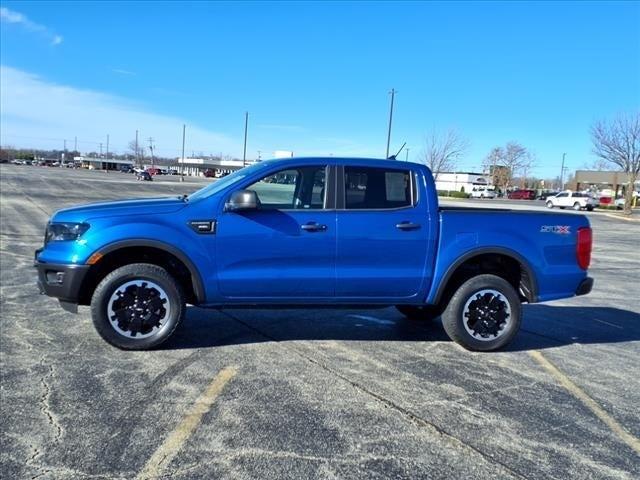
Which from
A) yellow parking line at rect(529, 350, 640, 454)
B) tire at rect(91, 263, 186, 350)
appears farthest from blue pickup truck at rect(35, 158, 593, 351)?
yellow parking line at rect(529, 350, 640, 454)

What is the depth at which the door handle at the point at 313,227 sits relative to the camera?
5199 millimetres

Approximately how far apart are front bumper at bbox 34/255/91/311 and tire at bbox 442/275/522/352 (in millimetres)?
3515

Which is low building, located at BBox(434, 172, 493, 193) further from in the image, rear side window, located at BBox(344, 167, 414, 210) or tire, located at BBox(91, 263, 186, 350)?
tire, located at BBox(91, 263, 186, 350)

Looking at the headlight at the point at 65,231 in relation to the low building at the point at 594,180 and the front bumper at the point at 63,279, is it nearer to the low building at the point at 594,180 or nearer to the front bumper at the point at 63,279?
the front bumper at the point at 63,279

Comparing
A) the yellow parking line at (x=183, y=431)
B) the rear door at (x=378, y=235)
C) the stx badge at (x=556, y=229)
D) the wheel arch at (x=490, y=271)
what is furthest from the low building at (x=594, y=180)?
the yellow parking line at (x=183, y=431)

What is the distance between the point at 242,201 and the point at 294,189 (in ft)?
2.08

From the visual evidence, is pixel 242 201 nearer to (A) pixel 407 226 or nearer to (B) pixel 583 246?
(A) pixel 407 226

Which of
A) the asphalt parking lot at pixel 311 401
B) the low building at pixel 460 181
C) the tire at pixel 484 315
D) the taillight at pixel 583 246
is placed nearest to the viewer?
the asphalt parking lot at pixel 311 401

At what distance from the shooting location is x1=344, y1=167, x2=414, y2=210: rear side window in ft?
17.8

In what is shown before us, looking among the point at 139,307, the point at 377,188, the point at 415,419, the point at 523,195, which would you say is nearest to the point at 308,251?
the point at 377,188

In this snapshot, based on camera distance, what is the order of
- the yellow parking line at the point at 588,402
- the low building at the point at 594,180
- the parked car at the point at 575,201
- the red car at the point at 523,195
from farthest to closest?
the low building at the point at 594,180
the red car at the point at 523,195
the parked car at the point at 575,201
the yellow parking line at the point at 588,402

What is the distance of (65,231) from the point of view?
5031 millimetres

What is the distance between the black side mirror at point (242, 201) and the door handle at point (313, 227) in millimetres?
486

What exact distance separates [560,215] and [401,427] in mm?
3240
